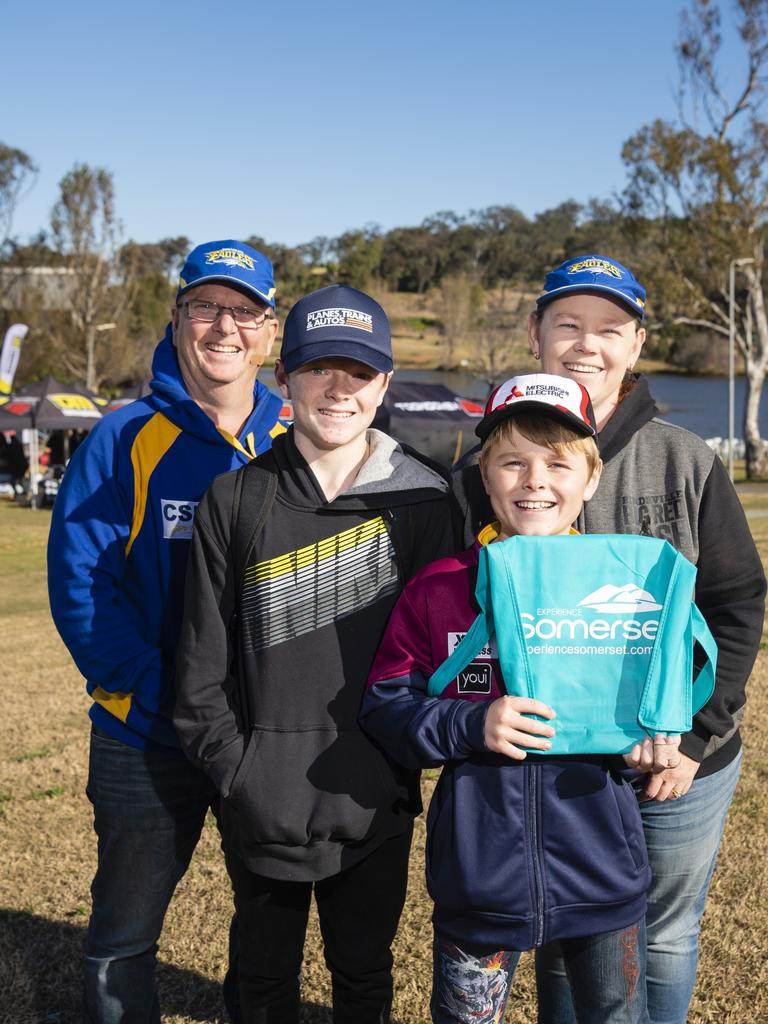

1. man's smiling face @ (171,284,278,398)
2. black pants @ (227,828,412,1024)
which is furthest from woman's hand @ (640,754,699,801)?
man's smiling face @ (171,284,278,398)

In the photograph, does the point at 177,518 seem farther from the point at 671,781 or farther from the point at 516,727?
the point at 671,781

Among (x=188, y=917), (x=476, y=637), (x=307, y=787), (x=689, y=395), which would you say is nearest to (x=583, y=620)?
(x=476, y=637)

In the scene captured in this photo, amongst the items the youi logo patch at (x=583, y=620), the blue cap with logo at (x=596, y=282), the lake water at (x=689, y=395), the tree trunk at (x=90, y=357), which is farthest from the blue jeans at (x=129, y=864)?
the lake water at (x=689, y=395)

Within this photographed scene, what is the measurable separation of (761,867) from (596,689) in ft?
9.13

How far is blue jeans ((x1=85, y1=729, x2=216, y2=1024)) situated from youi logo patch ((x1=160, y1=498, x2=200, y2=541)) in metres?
0.57

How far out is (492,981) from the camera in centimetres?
220

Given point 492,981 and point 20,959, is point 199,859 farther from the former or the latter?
point 492,981

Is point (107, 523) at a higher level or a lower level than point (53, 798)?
higher

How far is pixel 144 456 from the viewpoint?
2.64 meters

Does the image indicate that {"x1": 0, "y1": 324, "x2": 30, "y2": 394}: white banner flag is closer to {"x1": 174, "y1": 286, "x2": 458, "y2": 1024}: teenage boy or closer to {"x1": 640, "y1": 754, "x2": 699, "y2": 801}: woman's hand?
{"x1": 174, "y1": 286, "x2": 458, "y2": 1024}: teenage boy

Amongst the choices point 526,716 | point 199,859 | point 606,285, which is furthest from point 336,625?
point 199,859

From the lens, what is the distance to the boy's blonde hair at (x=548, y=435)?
2.22m

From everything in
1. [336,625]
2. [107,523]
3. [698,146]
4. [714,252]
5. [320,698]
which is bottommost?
[320,698]

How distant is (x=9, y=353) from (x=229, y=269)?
2607 cm
